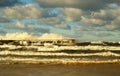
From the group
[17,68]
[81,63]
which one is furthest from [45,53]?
[17,68]

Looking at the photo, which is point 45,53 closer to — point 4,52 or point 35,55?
point 35,55

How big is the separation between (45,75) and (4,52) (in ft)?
72.7

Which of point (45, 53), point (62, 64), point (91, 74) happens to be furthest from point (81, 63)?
point (45, 53)

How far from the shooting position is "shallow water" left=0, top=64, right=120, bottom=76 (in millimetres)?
31266

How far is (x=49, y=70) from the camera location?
1340 inches

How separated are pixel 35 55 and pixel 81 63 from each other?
1088cm

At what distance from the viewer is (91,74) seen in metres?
31.1

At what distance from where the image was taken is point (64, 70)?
34125 millimetres

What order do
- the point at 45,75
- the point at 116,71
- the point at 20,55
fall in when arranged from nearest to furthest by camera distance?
the point at 45,75, the point at 116,71, the point at 20,55

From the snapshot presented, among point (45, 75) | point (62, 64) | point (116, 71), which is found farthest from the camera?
point (62, 64)

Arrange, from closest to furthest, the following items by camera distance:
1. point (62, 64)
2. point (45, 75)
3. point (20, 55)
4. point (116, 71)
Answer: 1. point (45, 75)
2. point (116, 71)
3. point (62, 64)
4. point (20, 55)

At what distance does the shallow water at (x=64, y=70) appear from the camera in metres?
31.3

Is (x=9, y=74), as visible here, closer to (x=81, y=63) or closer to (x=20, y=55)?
(x=81, y=63)

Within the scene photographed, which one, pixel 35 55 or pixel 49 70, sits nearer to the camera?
pixel 49 70
